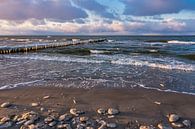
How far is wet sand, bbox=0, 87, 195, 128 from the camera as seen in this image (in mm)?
8711

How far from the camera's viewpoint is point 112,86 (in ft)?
44.0

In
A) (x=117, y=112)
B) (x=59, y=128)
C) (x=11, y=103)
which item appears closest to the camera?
(x=59, y=128)

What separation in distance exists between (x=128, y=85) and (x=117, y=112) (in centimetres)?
479

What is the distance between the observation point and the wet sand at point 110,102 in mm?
8711

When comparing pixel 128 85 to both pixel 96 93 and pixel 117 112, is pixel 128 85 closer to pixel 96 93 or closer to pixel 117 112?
pixel 96 93

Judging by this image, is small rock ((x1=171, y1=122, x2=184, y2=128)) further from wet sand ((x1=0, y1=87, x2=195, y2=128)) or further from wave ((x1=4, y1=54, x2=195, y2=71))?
wave ((x1=4, y1=54, x2=195, y2=71))

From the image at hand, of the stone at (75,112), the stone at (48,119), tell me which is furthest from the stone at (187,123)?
the stone at (48,119)

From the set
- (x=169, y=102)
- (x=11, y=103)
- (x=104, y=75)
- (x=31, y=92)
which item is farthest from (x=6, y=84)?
(x=169, y=102)

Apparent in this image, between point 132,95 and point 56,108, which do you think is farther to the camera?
point 132,95

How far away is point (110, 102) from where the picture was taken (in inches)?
413

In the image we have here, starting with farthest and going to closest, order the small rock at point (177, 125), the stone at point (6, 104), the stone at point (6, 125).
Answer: the stone at point (6, 104)
the small rock at point (177, 125)
the stone at point (6, 125)

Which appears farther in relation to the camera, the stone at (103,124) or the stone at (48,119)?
the stone at (48,119)

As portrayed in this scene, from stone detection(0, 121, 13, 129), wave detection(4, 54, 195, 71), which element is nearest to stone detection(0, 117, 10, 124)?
stone detection(0, 121, 13, 129)

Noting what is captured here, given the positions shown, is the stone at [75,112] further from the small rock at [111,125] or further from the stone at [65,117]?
the small rock at [111,125]
